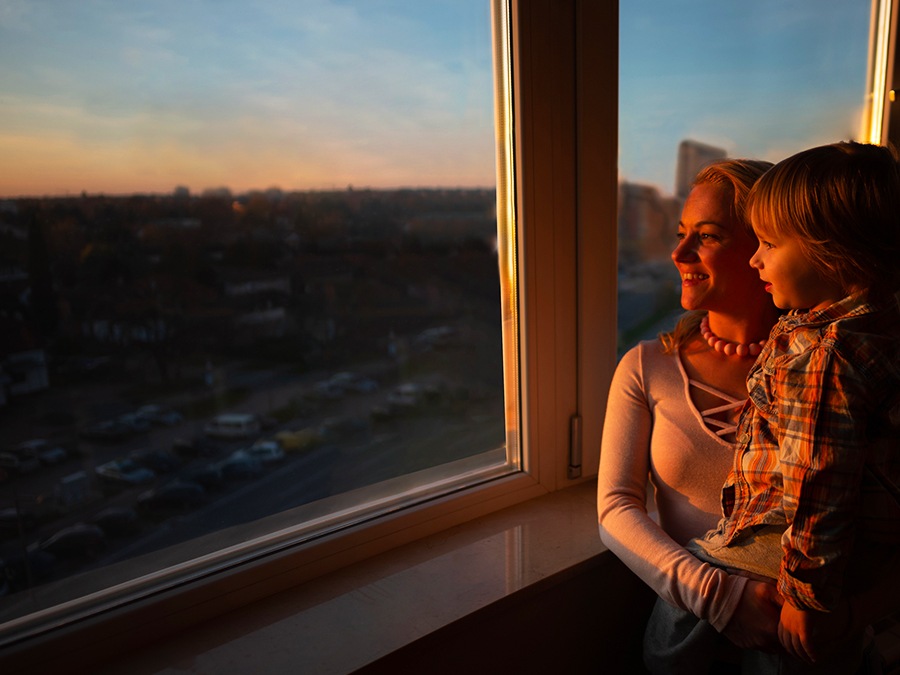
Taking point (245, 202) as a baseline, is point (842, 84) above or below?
above

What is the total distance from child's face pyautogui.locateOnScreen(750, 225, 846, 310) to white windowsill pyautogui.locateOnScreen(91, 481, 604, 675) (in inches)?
23.4

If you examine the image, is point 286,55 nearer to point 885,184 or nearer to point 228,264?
point 228,264

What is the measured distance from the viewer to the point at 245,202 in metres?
1.02

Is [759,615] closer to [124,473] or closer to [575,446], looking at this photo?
[575,446]

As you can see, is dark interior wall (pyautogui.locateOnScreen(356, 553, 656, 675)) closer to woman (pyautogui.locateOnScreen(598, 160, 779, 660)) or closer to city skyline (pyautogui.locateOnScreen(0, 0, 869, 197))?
woman (pyautogui.locateOnScreen(598, 160, 779, 660))

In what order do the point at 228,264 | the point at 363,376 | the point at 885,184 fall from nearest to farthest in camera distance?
1. the point at 885,184
2. the point at 228,264
3. the point at 363,376

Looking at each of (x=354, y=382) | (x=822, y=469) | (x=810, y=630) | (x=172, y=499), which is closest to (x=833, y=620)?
(x=810, y=630)

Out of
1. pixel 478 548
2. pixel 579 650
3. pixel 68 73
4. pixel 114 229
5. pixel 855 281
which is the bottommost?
pixel 579 650

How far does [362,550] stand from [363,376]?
0.31 meters

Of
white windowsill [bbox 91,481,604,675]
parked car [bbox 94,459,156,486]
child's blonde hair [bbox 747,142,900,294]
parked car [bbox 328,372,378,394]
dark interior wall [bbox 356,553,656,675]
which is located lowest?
dark interior wall [bbox 356,553,656,675]

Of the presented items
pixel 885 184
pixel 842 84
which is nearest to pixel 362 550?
pixel 885 184

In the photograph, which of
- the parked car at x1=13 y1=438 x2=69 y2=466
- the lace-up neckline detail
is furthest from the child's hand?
the parked car at x1=13 y1=438 x2=69 y2=466

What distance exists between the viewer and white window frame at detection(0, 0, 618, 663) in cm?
120

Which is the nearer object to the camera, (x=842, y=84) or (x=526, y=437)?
(x=526, y=437)
